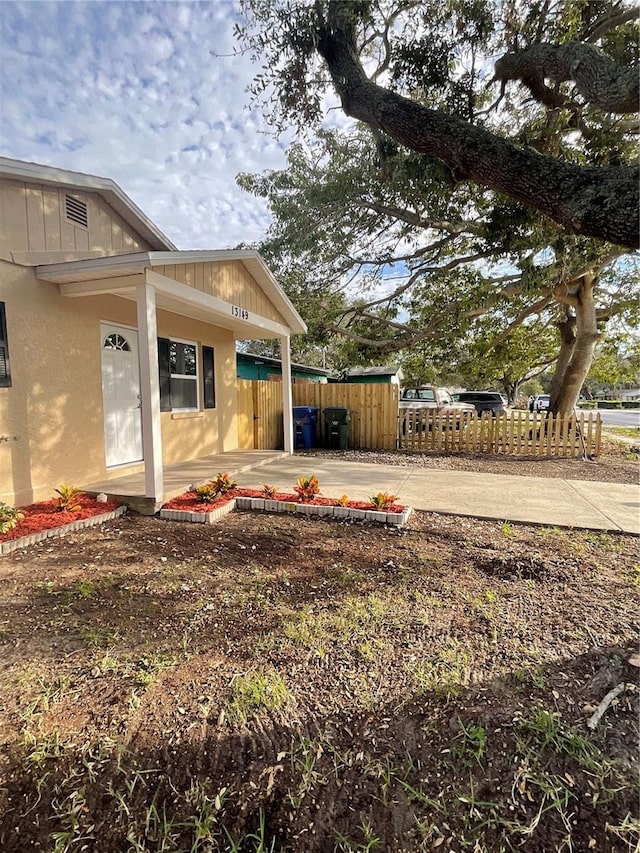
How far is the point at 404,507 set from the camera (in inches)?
210

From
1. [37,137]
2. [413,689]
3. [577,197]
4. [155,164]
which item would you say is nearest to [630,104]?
[577,197]

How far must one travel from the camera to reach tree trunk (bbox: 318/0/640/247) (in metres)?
2.74

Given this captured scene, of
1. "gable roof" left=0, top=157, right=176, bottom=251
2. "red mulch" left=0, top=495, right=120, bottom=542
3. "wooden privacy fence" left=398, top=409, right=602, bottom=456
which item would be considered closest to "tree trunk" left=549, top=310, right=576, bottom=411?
"wooden privacy fence" left=398, top=409, right=602, bottom=456

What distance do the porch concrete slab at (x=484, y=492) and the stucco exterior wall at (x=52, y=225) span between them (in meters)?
4.30

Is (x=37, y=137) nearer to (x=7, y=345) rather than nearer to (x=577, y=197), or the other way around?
(x=7, y=345)

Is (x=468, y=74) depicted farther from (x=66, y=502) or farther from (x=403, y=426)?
(x=66, y=502)

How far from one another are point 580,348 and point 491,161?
10.1 m

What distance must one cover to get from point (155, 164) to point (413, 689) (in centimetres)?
889

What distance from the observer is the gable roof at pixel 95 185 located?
4.82 m

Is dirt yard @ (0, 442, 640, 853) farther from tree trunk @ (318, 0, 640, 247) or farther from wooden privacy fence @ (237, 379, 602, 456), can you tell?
wooden privacy fence @ (237, 379, 602, 456)

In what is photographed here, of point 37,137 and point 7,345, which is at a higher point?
point 37,137

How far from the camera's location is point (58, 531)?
4.52 metres

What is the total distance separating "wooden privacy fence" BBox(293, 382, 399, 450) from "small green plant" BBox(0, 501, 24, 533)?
7.74 m

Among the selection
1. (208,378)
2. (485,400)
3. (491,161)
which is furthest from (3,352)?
(485,400)
